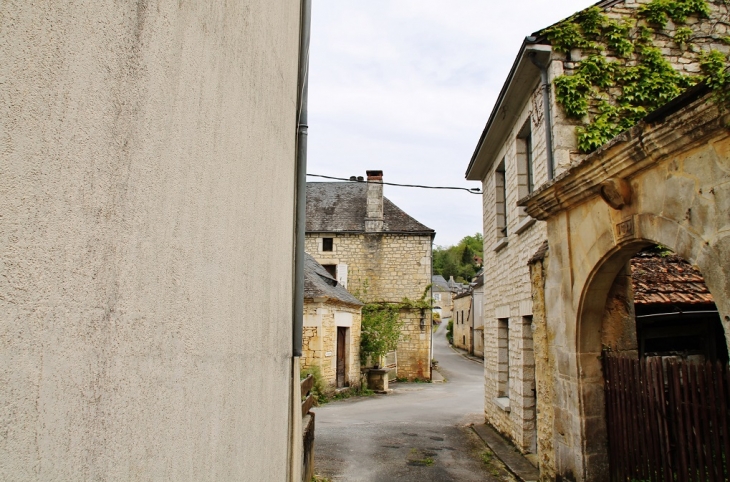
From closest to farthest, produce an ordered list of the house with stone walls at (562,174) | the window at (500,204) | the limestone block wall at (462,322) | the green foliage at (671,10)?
the house with stone walls at (562,174) → the green foliage at (671,10) → the window at (500,204) → the limestone block wall at (462,322)

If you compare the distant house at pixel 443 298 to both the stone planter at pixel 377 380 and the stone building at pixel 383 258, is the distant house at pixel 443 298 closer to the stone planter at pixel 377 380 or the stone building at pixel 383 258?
the stone building at pixel 383 258

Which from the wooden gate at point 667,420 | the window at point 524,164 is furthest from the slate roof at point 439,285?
the wooden gate at point 667,420

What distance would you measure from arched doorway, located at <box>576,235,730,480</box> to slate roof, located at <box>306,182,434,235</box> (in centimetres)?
1699

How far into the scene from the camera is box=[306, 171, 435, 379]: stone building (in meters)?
22.4

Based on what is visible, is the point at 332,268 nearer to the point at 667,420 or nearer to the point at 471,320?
the point at 471,320

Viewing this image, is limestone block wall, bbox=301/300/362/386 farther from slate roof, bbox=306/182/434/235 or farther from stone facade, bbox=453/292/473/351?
stone facade, bbox=453/292/473/351

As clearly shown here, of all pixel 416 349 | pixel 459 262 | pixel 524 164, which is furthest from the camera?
pixel 459 262

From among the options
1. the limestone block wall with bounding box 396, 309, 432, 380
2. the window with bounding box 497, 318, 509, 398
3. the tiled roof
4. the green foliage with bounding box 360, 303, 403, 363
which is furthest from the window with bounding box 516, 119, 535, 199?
the limestone block wall with bounding box 396, 309, 432, 380

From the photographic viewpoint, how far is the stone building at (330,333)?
14.9 meters

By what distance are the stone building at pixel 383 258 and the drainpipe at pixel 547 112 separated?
15753 mm

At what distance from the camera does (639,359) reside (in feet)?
15.5

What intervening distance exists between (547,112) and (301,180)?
4206 mm

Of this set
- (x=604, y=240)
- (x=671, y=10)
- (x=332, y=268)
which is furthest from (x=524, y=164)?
(x=332, y=268)

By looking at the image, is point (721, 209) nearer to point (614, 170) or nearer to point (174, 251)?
point (614, 170)
